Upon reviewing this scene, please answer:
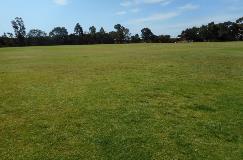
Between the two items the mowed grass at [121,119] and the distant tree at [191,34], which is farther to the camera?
the distant tree at [191,34]

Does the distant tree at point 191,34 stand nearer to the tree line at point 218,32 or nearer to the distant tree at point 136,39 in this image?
the tree line at point 218,32

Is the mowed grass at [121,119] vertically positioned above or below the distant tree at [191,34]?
above

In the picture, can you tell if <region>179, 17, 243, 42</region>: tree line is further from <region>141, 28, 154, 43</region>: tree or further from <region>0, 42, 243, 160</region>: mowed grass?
<region>0, 42, 243, 160</region>: mowed grass

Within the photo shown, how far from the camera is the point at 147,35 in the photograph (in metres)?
150

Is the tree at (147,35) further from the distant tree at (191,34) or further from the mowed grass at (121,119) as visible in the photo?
the mowed grass at (121,119)

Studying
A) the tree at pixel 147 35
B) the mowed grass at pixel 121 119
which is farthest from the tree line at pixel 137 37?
the mowed grass at pixel 121 119

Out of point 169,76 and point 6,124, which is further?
point 169,76

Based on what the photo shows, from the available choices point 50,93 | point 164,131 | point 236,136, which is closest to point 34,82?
point 50,93

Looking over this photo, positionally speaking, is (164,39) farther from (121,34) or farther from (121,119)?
(121,119)

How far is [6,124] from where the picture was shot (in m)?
12.5

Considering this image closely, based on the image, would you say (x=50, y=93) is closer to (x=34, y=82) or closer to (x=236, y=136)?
(x=34, y=82)

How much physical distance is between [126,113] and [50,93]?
17.5 feet

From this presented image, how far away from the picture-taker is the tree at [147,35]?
472 ft

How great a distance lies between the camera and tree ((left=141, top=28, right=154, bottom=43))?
144 metres
